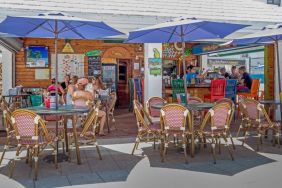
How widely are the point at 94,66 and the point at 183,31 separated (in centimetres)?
766

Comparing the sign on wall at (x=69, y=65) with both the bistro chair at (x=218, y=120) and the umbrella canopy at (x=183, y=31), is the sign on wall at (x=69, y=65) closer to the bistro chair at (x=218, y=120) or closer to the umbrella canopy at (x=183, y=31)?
the umbrella canopy at (x=183, y=31)

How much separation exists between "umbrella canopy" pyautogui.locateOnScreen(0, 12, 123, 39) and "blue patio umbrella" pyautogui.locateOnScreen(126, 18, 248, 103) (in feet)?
2.37

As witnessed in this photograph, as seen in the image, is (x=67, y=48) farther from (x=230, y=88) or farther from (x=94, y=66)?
(x=230, y=88)

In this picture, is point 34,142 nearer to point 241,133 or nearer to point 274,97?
point 241,133

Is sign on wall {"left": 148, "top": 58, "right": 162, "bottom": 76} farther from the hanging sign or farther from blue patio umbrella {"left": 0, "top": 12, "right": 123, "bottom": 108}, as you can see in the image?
the hanging sign

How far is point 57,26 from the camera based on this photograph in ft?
A: 19.4

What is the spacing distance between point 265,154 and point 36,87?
9.29m

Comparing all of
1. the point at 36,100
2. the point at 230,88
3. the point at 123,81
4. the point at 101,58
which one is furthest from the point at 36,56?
the point at 230,88

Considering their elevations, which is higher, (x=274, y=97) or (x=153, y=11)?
(x=153, y=11)

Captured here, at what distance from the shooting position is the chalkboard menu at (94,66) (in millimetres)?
13891

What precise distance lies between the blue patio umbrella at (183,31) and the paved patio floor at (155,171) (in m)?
1.48

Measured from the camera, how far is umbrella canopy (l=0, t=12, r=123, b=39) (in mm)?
5230

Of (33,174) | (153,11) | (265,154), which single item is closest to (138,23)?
(153,11)

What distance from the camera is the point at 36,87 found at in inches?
520
